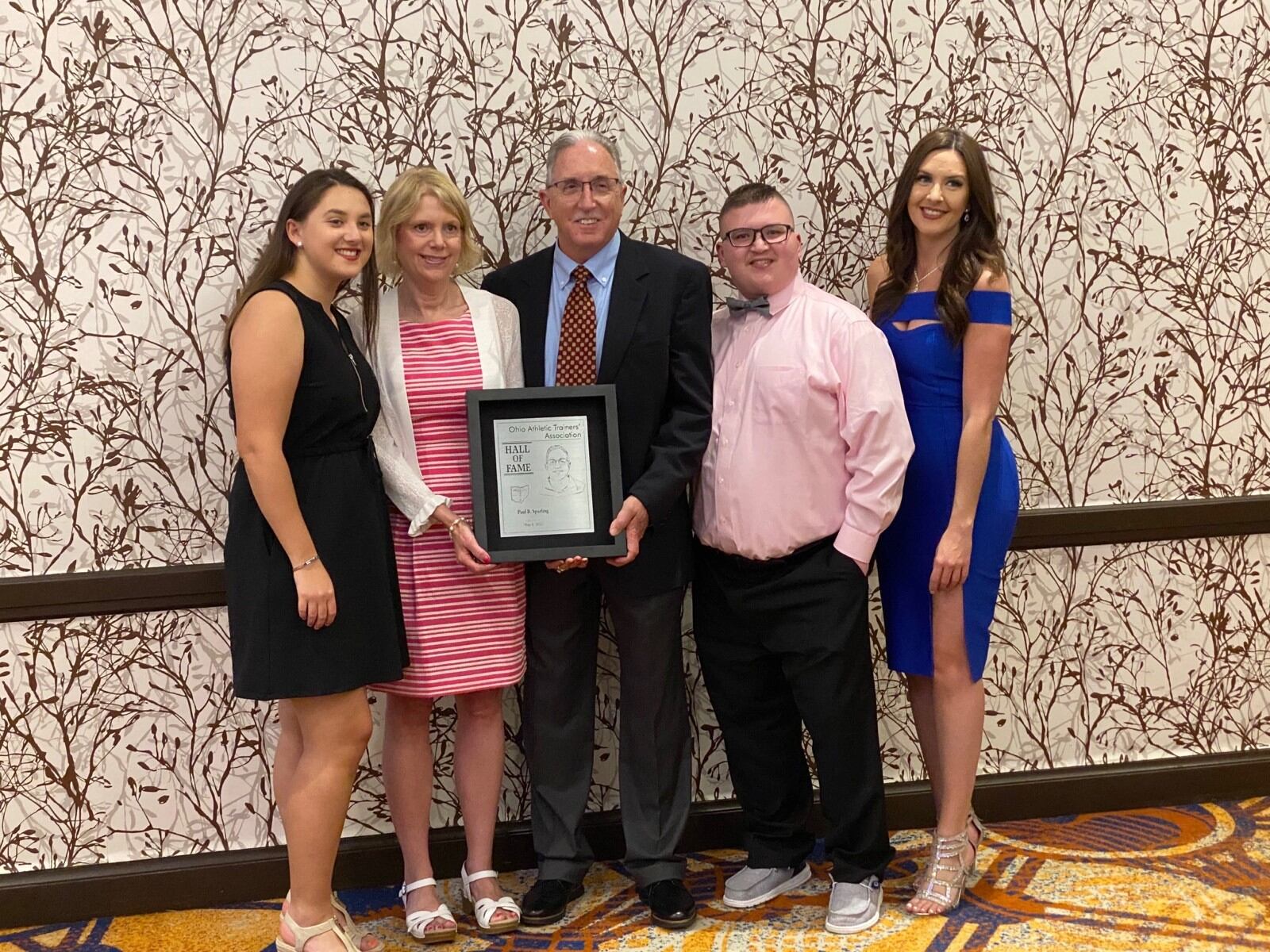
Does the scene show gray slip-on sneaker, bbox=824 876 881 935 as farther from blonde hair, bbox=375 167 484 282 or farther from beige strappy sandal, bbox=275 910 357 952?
blonde hair, bbox=375 167 484 282

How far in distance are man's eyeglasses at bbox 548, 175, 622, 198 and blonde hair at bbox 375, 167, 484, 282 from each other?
22 centimetres

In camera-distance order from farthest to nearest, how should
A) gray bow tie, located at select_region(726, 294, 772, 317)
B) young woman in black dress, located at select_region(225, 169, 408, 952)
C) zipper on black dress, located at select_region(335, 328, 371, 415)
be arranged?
1. gray bow tie, located at select_region(726, 294, 772, 317)
2. zipper on black dress, located at select_region(335, 328, 371, 415)
3. young woman in black dress, located at select_region(225, 169, 408, 952)

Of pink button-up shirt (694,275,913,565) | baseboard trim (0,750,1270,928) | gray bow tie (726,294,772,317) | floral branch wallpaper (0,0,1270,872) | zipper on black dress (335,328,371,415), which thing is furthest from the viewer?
baseboard trim (0,750,1270,928)

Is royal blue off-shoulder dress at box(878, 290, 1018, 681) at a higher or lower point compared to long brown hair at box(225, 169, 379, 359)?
lower

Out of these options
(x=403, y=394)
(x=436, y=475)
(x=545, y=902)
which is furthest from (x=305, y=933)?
(x=403, y=394)

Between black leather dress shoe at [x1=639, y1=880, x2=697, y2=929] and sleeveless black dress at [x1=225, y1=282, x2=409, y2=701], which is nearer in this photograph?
sleeveless black dress at [x1=225, y1=282, x2=409, y2=701]

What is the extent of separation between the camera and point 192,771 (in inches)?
114

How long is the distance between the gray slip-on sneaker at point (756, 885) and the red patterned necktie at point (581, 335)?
1.23 metres

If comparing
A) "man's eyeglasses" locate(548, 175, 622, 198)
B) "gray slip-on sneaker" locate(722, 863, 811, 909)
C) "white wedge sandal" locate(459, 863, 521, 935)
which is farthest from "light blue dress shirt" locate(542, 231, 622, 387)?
"gray slip-on sneaker" locate(722, 863, 811, 909)

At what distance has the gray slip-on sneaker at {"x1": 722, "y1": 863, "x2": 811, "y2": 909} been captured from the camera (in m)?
2.74

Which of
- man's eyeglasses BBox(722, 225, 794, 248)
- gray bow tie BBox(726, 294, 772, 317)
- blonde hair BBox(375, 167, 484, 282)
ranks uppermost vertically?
blonde hair BBox(375, 167, 484, 282)

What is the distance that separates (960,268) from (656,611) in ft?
3.35

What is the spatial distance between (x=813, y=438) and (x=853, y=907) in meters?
1.06

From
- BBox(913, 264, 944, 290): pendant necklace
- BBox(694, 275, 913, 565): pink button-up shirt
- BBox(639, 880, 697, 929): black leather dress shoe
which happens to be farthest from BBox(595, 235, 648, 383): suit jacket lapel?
BBox(639, 880, 697, 929): black leather dress shoe
